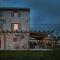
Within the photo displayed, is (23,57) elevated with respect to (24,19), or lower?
lower

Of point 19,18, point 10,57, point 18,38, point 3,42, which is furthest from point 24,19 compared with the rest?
point 10,57

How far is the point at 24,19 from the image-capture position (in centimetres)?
1844

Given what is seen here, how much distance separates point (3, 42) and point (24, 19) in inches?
267

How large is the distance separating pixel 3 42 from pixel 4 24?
16.8ft

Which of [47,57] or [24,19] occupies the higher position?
[24,19]

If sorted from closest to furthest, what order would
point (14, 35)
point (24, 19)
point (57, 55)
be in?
1. point (57, 55)
2. point (14, 35)
3. point (24, 19)

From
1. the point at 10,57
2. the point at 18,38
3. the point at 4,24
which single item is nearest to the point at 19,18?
the point at 4,24

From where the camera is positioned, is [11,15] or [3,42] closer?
[3,42]

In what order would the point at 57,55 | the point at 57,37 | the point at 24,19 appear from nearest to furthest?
the point at 57,55
the point at 57,37
the point at 24,19

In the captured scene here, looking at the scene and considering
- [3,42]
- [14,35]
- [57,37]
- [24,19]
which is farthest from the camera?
[24,19]

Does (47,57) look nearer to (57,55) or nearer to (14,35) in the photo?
(57,55)

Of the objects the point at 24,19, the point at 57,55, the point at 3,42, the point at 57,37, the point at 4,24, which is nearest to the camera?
the point at 57,55

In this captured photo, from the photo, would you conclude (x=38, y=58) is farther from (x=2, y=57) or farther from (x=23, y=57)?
(x=2, y=57)

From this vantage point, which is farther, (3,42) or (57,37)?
(3,42)
